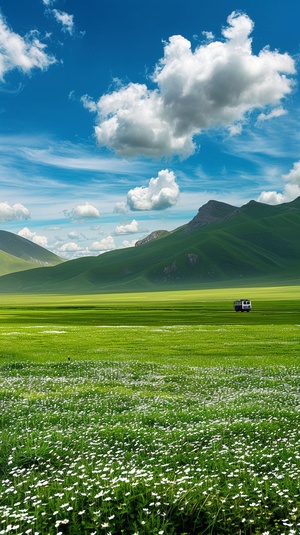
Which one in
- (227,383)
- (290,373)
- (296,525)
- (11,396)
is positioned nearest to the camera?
(296,525)

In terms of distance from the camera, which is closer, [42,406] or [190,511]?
[190,511]

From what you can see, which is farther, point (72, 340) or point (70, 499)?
point (72, 340)

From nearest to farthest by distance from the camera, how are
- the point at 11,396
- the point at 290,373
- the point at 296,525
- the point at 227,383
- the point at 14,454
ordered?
the point at 296,525 < the point at 14,454 < the point at 11,396 < the point at 227,383 < the point at 290,373

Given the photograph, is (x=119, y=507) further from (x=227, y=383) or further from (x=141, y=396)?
(x=227, y=383)

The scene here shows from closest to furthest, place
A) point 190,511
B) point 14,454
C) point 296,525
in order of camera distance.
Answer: point 296,525, point 190,511, point 14,454

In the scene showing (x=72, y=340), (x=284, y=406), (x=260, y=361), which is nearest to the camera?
(x=284, y=406)

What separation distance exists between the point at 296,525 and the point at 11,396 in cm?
1614

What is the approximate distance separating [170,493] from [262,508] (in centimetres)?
199

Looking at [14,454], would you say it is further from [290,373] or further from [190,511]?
[290,373]

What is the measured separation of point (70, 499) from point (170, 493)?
2.24 m

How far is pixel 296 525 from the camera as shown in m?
8.61

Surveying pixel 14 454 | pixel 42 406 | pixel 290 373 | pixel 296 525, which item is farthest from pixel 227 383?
pixel 296 525

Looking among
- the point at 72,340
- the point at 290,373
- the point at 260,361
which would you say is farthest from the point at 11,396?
the point at 72,340

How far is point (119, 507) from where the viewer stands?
9109 mm
